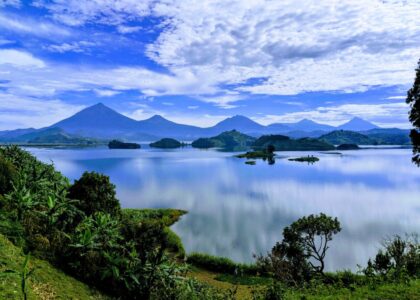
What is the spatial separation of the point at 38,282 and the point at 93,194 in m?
15.1

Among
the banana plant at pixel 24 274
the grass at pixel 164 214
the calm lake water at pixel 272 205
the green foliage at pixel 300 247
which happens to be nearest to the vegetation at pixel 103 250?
the banana plant at pixel 24 274

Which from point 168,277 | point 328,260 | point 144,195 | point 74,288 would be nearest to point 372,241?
point 328,260

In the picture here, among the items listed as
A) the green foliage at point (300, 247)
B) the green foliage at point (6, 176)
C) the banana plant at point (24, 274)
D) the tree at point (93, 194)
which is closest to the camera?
the banana plant at point (24, 274)

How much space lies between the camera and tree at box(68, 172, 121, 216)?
24906mm

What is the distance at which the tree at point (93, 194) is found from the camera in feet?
81.7

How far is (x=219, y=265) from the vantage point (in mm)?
31031

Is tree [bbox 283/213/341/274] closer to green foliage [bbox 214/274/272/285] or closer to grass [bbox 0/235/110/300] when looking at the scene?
green foliage [bbox 214/274/272/285]

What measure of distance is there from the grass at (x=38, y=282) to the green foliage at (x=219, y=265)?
766 inches

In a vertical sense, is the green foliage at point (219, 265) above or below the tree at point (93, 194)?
below

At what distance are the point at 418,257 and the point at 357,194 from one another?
56820mm

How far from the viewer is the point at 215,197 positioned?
69.1 m

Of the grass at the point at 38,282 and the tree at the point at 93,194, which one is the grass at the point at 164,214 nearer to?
the tree at the point at 93,194

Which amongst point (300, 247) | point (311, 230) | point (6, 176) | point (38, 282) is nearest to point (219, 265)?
point (300, 247)

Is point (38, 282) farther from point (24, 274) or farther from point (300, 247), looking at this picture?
point (300, 247)
